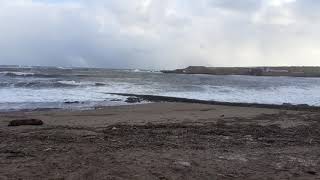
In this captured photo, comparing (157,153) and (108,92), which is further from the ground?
(157,153)

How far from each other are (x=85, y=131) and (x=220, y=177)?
20.2ft

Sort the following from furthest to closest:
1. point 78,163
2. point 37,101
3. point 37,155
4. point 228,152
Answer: point 37,101, point 228,152, point 37,155, point 78,163

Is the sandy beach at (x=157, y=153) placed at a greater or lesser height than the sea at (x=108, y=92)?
greater

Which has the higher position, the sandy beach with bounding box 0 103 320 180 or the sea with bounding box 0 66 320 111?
the sandy beach with bounding box 0 103 320 180

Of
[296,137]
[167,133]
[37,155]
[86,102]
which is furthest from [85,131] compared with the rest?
[86,102]

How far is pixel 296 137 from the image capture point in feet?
43.4

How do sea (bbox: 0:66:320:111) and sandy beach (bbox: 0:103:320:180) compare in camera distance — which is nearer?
sandy beach (bbox: 0:103:320:180)

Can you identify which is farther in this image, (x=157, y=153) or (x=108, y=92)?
(x=108, y=92)

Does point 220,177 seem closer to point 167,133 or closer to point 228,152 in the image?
point 228,152

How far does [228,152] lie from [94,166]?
323 cm

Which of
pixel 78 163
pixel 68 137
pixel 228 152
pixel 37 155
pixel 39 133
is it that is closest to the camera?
pixel 78 163

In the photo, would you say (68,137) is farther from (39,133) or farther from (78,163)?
(78,163)

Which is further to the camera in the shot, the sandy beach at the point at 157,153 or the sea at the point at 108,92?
the sea at the point at 108,92

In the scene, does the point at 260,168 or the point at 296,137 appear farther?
the point at 296,137
